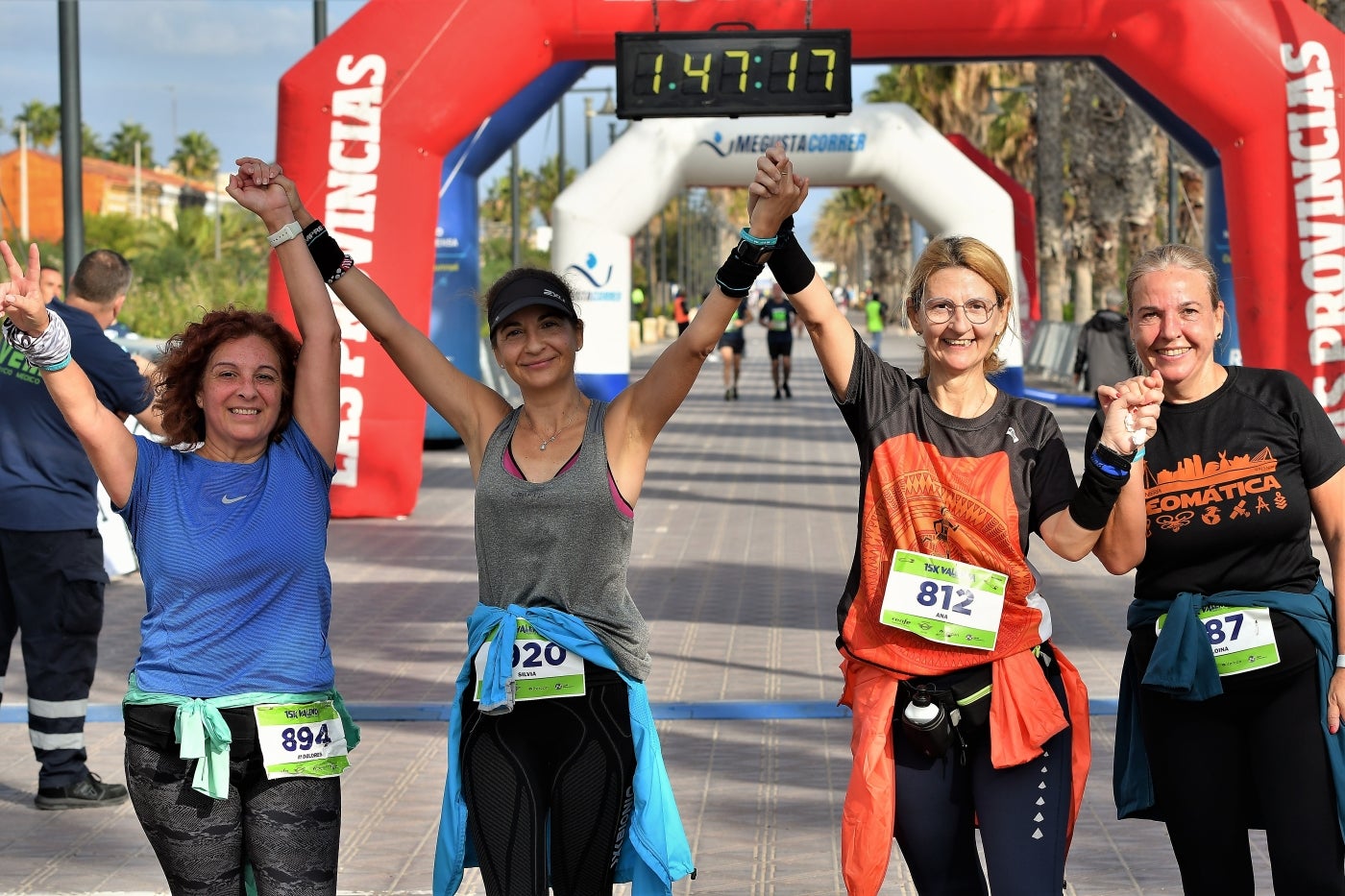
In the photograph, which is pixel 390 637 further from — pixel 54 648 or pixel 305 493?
pixel 305 493

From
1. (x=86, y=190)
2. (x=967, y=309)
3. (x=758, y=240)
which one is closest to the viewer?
(x=758, y=240)

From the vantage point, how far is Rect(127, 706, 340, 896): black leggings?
132 inches

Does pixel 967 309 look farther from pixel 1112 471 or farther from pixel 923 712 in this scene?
pixel 923 712

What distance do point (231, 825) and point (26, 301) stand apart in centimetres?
106

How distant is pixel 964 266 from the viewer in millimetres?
3482

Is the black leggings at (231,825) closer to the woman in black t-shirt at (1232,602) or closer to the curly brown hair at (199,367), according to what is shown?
the curly brown hair at (199,367)

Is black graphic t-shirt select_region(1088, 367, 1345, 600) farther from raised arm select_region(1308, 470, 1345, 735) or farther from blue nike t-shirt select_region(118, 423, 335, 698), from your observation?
blue nike t-shirt select_region(118, 423, 335, 698)

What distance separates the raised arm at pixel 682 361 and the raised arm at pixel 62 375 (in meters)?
0.95

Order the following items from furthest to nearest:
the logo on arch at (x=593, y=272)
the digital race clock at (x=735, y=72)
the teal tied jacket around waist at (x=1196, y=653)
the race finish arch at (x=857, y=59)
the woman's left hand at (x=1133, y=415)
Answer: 1. the logo on arch at (x=593, y=272)
2. the race finish arch at (x=857, y=59)
3. the digital race clock at (x=735, y=72)
4. the teal tied jacket around waist at (x=1196, y=653)
5. the woman's left hand at (x=1133, y=415)

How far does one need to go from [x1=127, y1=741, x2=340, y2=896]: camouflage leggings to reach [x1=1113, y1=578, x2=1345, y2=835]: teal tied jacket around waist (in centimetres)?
166

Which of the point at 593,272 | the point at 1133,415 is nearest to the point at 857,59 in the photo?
the point at 593,272

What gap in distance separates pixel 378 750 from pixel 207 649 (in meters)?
3.49

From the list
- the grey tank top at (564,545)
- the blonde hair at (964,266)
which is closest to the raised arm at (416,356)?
the grey tank top at (564,545)

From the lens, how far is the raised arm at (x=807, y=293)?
333 centimetres
